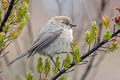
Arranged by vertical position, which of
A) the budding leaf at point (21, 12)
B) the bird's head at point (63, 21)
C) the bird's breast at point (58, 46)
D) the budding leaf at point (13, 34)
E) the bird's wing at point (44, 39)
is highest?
the budding leaf at point (21, 12)

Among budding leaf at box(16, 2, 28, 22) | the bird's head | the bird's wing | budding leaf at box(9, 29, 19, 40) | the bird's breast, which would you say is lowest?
the bird's breast

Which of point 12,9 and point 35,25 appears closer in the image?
point 12,9


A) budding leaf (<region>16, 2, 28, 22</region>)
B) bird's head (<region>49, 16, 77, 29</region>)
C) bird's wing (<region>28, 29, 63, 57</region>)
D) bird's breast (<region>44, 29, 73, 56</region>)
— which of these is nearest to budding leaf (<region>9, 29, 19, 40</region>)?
budding leaf (<region>16, 2, 28, 22</region>)

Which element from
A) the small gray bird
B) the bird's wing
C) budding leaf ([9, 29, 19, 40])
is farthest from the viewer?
the small gray bird

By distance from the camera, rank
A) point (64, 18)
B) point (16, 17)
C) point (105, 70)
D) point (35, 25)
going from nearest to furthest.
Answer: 1. point (16, 17)
2. point (64, 18)
3. point (35, 25)
4. point (105, 70)

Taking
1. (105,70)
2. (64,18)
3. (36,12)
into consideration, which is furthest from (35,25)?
(64,18)

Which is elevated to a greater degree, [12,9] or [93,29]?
[12,9]

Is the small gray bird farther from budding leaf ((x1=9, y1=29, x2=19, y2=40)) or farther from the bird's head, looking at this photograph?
budding leaf ((x1=9, y1=29, x2=19, y2=40))

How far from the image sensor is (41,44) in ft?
15.0

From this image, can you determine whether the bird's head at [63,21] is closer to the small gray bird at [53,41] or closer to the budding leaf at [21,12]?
the small gray bird at [53,41]

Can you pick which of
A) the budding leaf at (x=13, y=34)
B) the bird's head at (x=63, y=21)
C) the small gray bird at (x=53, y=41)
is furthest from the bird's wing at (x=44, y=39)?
the budding leaf at (x=13, y=34)

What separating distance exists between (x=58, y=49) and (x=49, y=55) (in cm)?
19

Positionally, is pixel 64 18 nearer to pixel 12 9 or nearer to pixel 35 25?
pixel 12 9

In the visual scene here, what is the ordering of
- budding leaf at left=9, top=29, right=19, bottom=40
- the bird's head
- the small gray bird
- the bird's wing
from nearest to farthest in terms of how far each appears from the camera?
budding leaf at left=9, top=29, right=19, bottom=40
the bird's wing
the small gray bird
the bird's head
